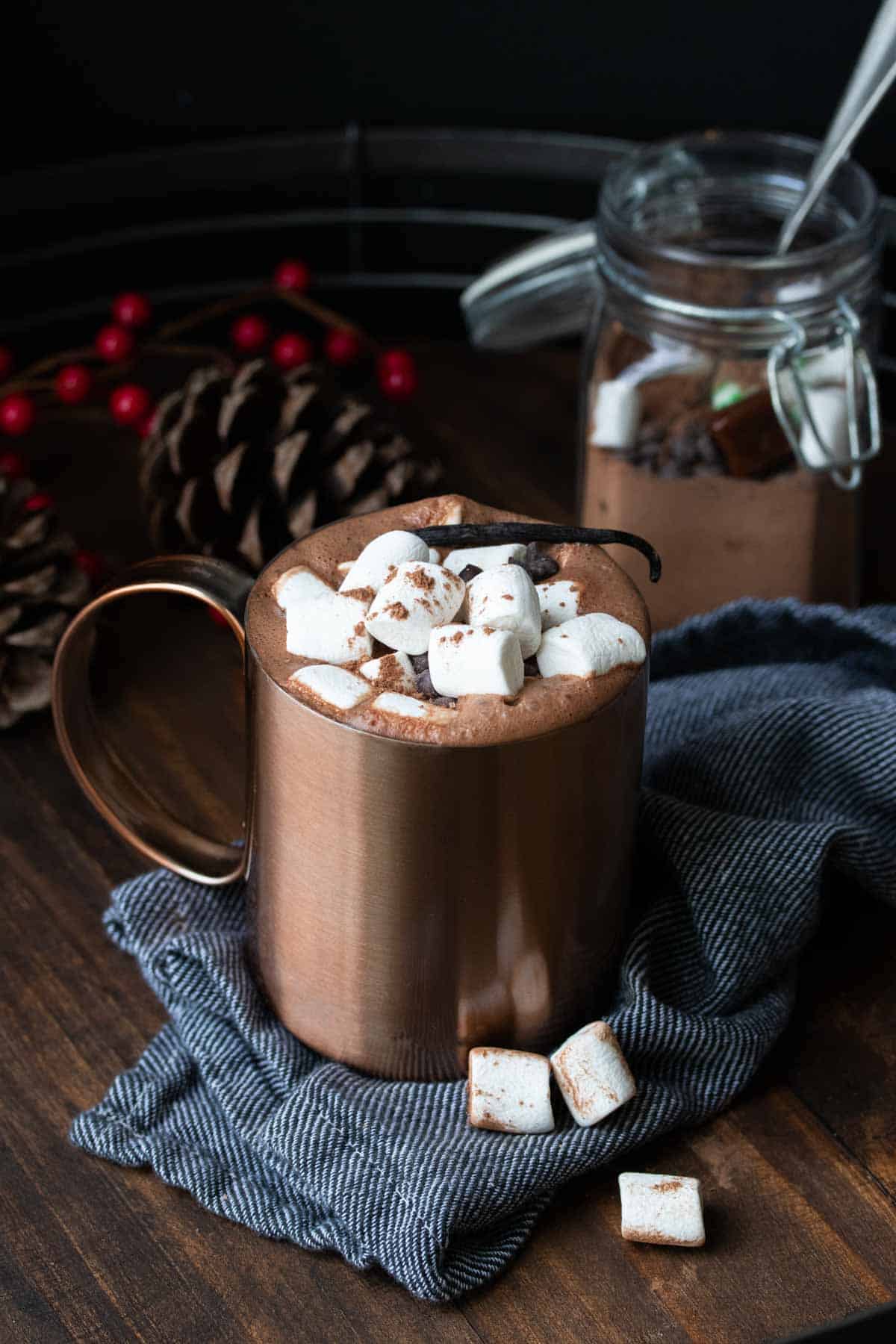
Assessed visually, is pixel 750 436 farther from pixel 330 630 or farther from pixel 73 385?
pixel 73 385

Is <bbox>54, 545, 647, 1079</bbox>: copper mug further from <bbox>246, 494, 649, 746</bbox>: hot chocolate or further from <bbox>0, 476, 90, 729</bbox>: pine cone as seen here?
<bbox>0, 476, 90, 729</bbox>: pine cone

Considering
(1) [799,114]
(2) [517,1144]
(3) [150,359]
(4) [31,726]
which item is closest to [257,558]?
(4) [31,726]

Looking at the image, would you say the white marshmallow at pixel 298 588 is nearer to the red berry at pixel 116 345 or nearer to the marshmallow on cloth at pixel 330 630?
the marshmallow on cloth at pixel 330 630

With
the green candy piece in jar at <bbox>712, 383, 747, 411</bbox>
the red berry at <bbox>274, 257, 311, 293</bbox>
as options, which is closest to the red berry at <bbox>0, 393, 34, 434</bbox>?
the red berry at <bbox>274, 257, 311, 293</bbox>

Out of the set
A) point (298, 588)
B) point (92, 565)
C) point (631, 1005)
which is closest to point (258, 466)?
point (92, 565)

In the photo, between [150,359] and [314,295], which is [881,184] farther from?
[150,359]

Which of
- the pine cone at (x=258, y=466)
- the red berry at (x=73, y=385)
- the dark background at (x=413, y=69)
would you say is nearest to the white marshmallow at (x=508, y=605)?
the pine cone at (x=258, y=466)
